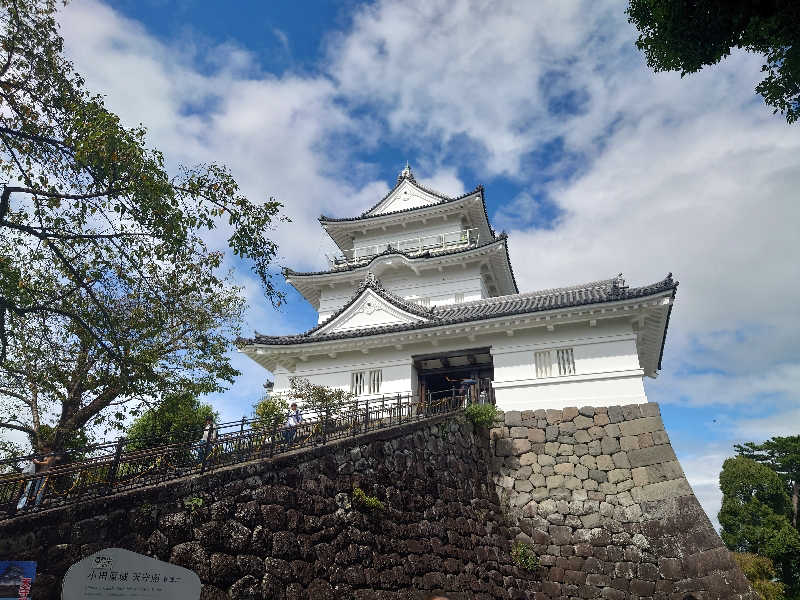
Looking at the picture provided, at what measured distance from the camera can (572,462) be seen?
13.8 meters

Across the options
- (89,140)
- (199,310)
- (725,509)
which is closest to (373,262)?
(199,310)

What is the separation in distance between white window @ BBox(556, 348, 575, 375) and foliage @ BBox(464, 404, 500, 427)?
2.64 meters

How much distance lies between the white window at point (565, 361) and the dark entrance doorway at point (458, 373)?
8.03 ft

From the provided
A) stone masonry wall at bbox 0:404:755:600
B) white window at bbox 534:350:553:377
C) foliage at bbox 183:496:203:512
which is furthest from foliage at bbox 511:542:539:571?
foliage at bbox 183:496:203:512

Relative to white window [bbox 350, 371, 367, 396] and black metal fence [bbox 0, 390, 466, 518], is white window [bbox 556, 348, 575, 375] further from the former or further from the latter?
black metal fence [bbox 0, 390, 466, 518]

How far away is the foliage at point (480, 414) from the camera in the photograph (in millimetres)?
14508

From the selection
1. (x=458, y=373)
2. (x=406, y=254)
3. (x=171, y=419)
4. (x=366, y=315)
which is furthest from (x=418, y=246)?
(x=171, y=419)

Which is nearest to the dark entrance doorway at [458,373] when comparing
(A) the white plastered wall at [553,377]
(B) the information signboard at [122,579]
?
(A) the white plastered wall at [553,377]

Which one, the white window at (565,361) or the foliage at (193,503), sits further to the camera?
the white window at (565,361)

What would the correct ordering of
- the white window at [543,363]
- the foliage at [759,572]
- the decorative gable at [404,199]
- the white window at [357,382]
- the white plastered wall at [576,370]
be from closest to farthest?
1. the white plastered wall at [576,370]
2. the white window at [543,363]
3. the foliage at [759,572]
4. the white window at [357,382]
5. the decorative gable at [404,199]

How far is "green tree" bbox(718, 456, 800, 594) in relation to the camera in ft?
69.5

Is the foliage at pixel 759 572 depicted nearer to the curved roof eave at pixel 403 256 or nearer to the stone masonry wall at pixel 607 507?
the stone masonry wall at pixel 607 507

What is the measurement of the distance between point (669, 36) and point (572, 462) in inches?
431

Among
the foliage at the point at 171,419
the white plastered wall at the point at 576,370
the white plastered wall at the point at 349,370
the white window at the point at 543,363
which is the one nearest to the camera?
the foliage at the point at 171,419
